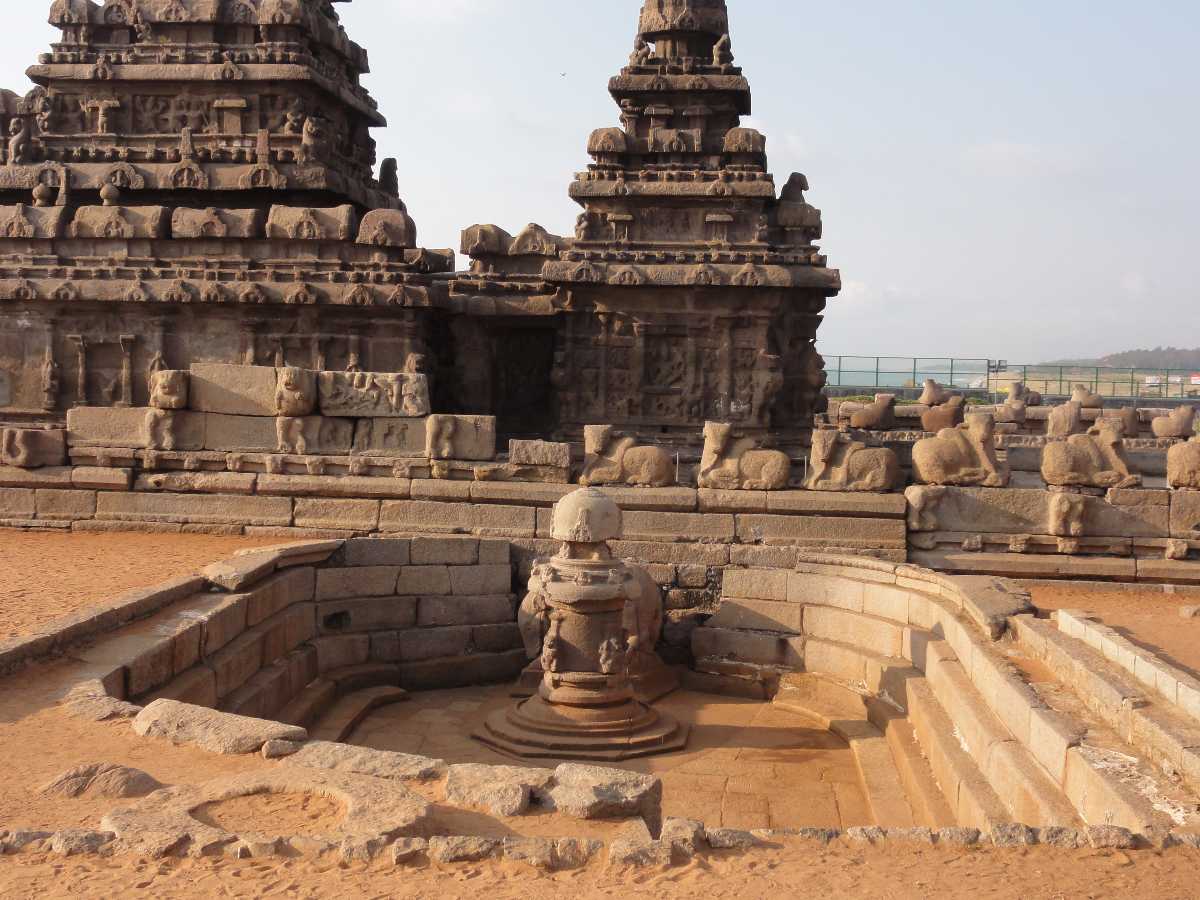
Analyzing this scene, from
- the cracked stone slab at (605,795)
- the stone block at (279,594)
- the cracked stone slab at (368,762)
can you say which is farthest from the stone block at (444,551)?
the cracked stone slab at (605,795)

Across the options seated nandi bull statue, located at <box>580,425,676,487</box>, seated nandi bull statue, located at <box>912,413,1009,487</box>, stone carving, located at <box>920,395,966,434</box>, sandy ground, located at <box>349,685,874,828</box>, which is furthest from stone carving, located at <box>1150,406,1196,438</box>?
sandy ground, located at <box>349,685,874,828</box>

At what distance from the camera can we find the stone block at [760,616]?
37.4 feet

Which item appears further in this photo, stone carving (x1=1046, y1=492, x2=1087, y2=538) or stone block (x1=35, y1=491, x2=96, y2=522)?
stone block (x1=35, y1=491, x2=96, y2=522)

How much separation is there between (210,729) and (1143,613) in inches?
294

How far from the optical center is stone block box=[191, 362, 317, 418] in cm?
1323

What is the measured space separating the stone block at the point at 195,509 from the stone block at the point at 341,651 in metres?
2.01

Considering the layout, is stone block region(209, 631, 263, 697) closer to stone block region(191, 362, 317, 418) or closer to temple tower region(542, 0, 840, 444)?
stone block region(191, 362, 317, 418)

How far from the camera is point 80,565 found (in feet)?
35.3

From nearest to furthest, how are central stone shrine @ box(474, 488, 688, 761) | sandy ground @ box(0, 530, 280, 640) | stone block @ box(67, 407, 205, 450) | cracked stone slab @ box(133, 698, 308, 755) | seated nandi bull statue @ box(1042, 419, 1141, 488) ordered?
cracked stone slab @ box(133, 698, 308, 755), sandy ground @ box(0, 530, 280, 640), central stone shrine @ box(474, 488, 688, 761), seated nandi bull statue @ box(1042, 419, 1141, 488), stone block @ box(67, 407, 205, 450)

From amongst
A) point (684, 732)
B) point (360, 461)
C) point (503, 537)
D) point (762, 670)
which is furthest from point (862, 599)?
point (360, 461)

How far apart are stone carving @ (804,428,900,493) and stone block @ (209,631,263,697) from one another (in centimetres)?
554

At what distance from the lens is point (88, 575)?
10.2 m

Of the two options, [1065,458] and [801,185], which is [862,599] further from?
[801,185]

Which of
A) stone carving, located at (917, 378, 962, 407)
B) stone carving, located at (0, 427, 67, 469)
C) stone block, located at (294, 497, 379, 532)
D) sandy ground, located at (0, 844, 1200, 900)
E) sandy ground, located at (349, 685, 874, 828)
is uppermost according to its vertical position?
stone carving, located at (917, 378, 962, 407)
